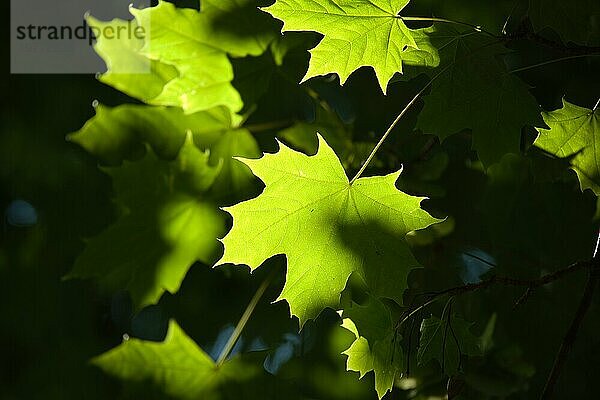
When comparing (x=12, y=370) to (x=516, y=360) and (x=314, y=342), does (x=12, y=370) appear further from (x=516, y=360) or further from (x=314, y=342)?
(x=516, y=360)

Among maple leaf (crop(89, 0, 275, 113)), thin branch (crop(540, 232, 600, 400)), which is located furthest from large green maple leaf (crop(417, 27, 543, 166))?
maple leaf (crop(89, 0, 275, 113))

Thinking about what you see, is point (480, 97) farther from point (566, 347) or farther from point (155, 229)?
point (155, 229)

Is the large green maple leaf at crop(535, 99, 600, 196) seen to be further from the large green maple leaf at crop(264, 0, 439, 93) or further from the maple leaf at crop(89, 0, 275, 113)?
the maple leaf at crop(89, 0, 275, 113)

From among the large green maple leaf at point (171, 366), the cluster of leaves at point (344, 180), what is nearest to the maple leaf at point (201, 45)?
the cluster of leaves at point (344, 180)

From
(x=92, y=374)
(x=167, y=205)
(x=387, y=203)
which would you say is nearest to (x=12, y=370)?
(x=92, y=374)

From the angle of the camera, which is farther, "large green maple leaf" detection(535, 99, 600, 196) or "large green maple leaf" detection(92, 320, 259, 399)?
"large green maple leaf" detection(92, 320, 259, 399)
